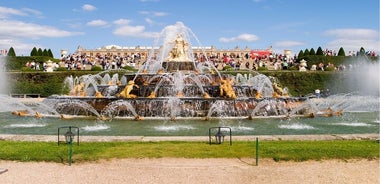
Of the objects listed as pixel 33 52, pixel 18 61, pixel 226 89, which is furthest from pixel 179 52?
pixel 33 52

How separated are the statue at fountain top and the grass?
20.1m

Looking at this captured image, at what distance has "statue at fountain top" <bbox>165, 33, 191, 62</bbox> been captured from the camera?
31.3 meters

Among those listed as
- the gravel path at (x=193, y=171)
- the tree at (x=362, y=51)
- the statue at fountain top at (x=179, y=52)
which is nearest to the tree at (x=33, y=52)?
the statue at fountain top at (x=179, y=52)

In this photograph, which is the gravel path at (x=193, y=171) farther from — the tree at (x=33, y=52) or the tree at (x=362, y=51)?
the tree at (x=33, y=52)

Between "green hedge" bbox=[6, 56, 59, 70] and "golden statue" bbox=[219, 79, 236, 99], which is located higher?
"green hedge" bbox=[6, 56, 59, 70]

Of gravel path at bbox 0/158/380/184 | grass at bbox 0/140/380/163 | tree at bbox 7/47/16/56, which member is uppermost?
tree at bbox 7/47/16/56

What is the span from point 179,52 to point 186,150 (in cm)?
2134

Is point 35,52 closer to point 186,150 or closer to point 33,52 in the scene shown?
point 33,52

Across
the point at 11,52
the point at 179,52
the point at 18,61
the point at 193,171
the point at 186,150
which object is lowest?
the point at 193,171

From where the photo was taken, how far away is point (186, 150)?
34.4 feet

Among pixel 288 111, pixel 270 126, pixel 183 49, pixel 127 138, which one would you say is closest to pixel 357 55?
pixel 183 49

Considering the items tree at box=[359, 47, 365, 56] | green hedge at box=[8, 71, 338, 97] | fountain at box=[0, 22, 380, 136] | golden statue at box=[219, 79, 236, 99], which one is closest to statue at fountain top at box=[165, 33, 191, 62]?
fountain at box=[0, 22, 380, 136]

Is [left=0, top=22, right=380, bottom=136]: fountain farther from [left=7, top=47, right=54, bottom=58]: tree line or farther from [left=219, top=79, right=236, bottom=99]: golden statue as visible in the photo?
[left=7, top=47, right=54, bottom=58]: tree line

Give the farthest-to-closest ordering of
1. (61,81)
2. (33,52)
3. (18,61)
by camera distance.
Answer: (33,52) → (18,61) → (61,81)
